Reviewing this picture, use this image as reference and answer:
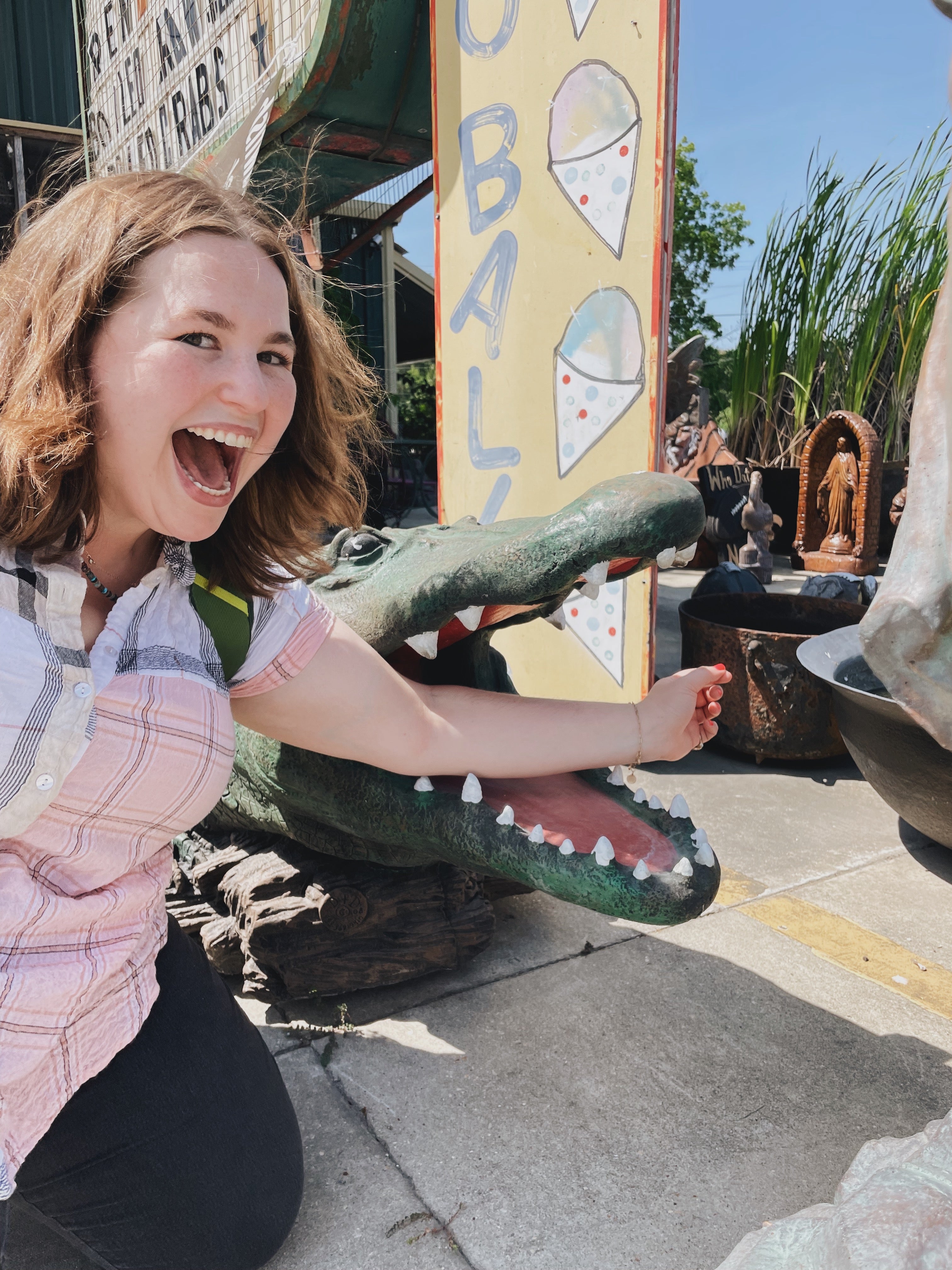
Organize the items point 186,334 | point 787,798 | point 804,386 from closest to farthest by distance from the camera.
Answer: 1. point 186,334
2. point 787,798
3. point 804,386

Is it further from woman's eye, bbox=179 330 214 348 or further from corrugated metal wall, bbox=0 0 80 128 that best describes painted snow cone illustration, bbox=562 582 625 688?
corrugated metal wall, bbox=0 0 80 128

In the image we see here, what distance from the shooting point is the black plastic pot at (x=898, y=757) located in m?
2.23

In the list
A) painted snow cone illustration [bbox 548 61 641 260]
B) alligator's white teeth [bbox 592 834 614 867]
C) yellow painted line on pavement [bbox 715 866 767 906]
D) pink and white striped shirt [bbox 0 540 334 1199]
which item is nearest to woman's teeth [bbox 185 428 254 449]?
pink and white striped shirt [bbox 0 540 334 1199]

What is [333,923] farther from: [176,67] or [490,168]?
[176,67]

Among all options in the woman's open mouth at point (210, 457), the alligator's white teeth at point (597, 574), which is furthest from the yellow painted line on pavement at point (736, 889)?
the woman's open mouth at point (210, 457)

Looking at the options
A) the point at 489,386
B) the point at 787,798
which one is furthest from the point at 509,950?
the point at 489,386

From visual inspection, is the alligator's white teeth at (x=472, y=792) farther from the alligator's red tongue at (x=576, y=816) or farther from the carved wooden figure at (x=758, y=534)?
the carved wooden figure at (x=758, y=534)

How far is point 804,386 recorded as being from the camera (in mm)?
9281

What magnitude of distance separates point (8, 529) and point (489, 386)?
9.48ft

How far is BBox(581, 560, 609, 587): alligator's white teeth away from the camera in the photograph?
4.61ft

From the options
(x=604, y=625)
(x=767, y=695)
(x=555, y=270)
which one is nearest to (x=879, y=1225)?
(x=604, y=625)

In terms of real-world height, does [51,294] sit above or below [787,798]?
above

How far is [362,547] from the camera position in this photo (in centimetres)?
197

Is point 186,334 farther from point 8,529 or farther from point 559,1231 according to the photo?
point 559,1231
